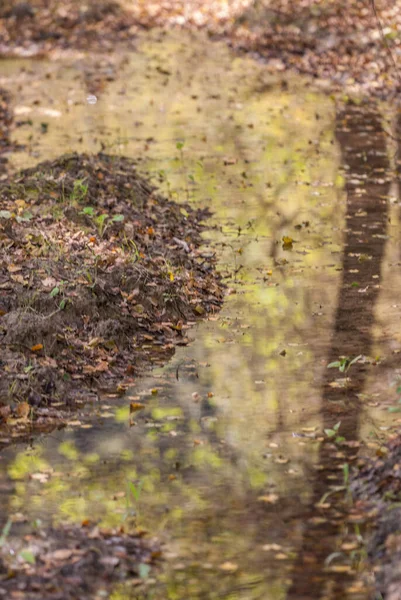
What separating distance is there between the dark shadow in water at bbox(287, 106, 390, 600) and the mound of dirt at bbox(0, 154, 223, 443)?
4.41ft

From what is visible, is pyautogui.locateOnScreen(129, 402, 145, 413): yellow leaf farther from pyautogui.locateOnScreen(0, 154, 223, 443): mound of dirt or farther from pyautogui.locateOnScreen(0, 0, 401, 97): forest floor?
pyautogui.locateOnScreen(0, 0, 401, 97): forest floor

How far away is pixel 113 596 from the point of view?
4777 mm

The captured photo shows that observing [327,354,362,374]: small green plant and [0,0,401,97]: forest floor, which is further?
[0,0,401,97]: forest floor

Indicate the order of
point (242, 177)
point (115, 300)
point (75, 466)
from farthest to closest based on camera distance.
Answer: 1. point (242, 177)
2. point (115, 300)
3. point (75, 466)

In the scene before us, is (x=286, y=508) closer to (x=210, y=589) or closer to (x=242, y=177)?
(x=210, y=589)

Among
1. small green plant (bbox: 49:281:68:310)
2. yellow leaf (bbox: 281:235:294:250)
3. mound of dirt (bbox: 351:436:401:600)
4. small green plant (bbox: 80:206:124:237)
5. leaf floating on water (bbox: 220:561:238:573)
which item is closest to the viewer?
mound of dirt (bbox: 351:436:401:600)

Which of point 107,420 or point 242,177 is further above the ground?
point 107,420

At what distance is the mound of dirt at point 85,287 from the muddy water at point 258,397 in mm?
274

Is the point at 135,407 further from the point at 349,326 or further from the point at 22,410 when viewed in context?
the point at 349,326

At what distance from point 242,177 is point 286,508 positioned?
792 cm

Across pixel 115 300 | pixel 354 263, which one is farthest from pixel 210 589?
pixel 354 263

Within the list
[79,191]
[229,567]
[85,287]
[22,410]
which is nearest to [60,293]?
[85,287]

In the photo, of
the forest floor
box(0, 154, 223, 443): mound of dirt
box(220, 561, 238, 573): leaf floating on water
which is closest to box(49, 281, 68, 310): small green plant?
box(0, 154, 223, 443): mound of dirt

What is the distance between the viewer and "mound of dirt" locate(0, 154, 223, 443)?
23.4 feet
